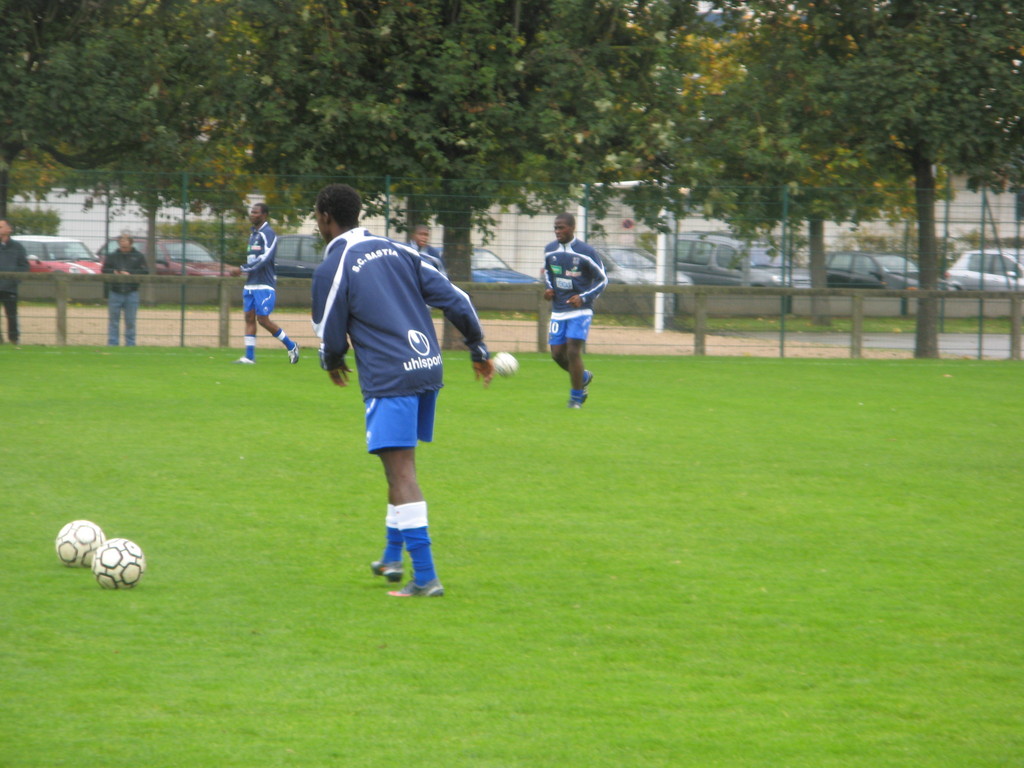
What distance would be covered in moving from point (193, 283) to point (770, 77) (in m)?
11.1

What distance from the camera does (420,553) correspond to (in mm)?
5965

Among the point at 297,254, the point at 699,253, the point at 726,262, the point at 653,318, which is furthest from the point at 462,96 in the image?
the point at 726,262

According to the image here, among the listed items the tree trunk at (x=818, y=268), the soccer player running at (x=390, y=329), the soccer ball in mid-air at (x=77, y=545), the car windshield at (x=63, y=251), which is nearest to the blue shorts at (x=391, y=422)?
the soccer player running at (x=390, y=329)

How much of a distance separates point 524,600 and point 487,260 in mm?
15238

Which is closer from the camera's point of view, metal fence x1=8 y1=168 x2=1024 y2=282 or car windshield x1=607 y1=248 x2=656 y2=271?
metal fence x1=8 y1=168 x2=1024 y2=282

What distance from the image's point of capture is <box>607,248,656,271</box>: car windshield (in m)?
20.9

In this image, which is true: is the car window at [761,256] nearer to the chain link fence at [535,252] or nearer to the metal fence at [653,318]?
the chain link fence at [535,252]

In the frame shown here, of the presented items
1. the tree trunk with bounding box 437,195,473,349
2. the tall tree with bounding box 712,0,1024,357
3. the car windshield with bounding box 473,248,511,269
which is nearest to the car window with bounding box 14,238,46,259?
the tree trunk with bounding box 437,195,473,349

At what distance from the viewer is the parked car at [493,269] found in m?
20.8

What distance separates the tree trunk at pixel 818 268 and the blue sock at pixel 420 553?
54.1 ft

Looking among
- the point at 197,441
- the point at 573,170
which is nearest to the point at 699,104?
the point at 573,170

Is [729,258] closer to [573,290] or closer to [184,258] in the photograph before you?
[573,290]

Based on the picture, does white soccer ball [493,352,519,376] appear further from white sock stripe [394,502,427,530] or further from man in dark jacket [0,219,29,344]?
white sock stripe [394,502,427,530]

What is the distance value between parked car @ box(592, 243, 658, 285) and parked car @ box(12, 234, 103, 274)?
8642 millimetres
